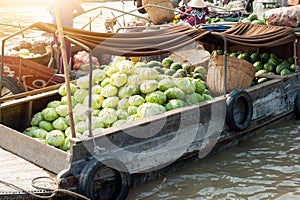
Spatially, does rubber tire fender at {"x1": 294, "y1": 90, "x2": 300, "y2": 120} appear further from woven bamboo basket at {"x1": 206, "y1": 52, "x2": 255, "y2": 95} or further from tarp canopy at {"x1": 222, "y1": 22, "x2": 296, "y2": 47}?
woven bamboo basket at {"x1": 206, "y1": 52, "x2": 255, "y2": 95}

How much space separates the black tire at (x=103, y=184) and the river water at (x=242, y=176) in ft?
A: 1.44

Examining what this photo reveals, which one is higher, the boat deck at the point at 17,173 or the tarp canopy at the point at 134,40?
the tarp canopy at the point at 134,40

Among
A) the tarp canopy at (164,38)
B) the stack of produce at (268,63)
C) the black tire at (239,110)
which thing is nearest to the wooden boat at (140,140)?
the black tire at (239,110)

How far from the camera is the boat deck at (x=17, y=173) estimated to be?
179 inches

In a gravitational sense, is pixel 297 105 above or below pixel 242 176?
above

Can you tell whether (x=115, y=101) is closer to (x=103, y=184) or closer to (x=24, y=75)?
(x=103, y=184)

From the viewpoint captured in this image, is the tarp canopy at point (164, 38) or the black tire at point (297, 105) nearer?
the tarp canopy at point (164, 38)

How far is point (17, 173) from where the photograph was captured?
4.91 meters

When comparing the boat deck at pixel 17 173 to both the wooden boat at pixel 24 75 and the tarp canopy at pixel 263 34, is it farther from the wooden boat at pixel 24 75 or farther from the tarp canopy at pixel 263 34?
the tarp canopy at pixel 263 34

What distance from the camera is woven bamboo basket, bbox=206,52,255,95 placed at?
22.1 ft

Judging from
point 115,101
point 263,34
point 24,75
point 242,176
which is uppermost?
point 263,34

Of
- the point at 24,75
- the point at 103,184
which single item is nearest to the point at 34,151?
the point at 103,184

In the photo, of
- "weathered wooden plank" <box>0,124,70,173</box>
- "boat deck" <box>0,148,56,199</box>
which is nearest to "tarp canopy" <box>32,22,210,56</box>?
"weathered wooden plank" <box>0,124,70,173</box>

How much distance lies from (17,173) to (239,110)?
3007 mm
